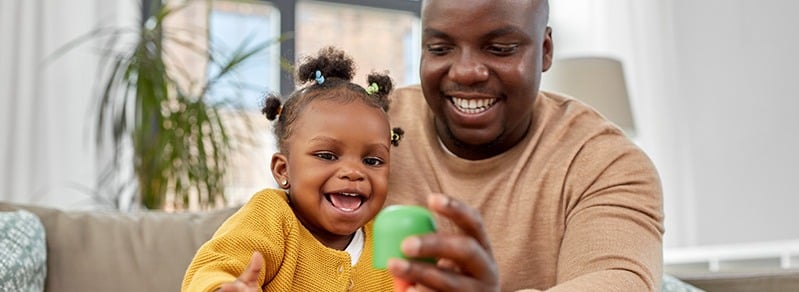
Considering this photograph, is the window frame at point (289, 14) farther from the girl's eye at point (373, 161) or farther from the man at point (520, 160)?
the girl's eye at point (373, 161)

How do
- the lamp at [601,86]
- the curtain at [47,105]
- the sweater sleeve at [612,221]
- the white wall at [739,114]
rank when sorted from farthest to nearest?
the white wall at [739,114], the lamp at [601,86], the curtain at [47,105], the sweater sleeve at [612,221]

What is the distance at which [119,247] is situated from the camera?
2.00m

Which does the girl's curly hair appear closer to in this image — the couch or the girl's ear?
the girl's ear

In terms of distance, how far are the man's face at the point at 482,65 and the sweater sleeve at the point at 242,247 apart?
1.29ft

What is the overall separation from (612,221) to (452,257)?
0.67 meters

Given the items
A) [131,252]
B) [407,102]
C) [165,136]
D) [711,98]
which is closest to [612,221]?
[407,102]

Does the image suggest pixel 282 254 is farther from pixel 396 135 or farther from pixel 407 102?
pixel 407 102

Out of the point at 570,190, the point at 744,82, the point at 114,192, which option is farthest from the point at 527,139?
the point at 744,82

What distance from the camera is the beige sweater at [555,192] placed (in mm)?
1524

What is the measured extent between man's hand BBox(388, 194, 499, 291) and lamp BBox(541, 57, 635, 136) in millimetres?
2616

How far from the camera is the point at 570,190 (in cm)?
166

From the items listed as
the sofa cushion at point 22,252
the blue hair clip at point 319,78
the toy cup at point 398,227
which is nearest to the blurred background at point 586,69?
the sofa cushion at point 22,252

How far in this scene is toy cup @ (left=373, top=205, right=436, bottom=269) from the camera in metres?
0.95

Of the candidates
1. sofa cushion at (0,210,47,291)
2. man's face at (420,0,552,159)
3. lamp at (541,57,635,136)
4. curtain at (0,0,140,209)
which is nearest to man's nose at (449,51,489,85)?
man's face at (420,0,552,159)
